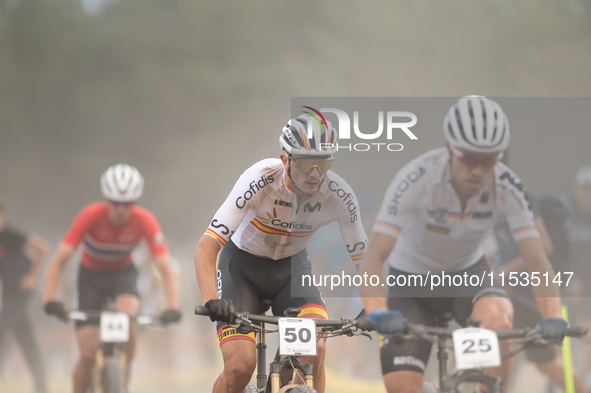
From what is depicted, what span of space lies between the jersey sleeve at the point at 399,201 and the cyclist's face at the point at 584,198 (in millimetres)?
3822

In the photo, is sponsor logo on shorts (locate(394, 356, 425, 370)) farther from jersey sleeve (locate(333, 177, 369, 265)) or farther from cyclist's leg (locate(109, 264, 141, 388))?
cyclist's leg (locate(109, 264, 141, 388))

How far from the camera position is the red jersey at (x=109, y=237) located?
22.4 ft

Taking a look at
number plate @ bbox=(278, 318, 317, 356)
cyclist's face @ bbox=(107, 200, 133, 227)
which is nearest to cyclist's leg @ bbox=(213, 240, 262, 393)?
number plate @ bbox=(278, 318, 317, 356)

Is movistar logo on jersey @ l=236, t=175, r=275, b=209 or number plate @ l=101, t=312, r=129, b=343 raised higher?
movistar logo on jersey @ l=236, t=175, r=275, b=209

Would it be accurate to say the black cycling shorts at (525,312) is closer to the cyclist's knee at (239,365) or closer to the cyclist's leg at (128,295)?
the cyclist's knee at (239,365)

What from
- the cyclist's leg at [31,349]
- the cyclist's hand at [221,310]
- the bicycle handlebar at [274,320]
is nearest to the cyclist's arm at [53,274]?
the cyclist's leg at [31,349]

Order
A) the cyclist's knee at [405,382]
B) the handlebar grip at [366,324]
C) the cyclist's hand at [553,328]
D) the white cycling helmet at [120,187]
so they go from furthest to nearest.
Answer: the white cycling helmet at [120,187], the cyclist's knee at [405,382], the handlebar grip at [366,324], the cyclist's hand at [553,328]

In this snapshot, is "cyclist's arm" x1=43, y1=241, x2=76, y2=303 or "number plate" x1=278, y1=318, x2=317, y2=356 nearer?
"number plate" x1=278, y1=318, x2=317, y2=356

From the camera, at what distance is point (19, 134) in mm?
15906

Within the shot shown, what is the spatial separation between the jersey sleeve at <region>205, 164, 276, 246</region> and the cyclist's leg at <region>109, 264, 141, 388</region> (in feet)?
9.04

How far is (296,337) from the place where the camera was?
339 centimetres

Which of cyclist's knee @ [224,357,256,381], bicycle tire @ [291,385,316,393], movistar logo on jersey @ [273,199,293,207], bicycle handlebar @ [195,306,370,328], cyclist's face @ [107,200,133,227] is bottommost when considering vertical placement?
bicycle tire @ [291,385,316,393]

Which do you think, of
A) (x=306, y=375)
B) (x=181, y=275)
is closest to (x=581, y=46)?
(x=181, y=275)

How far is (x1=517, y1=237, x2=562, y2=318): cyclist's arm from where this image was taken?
3.59m
